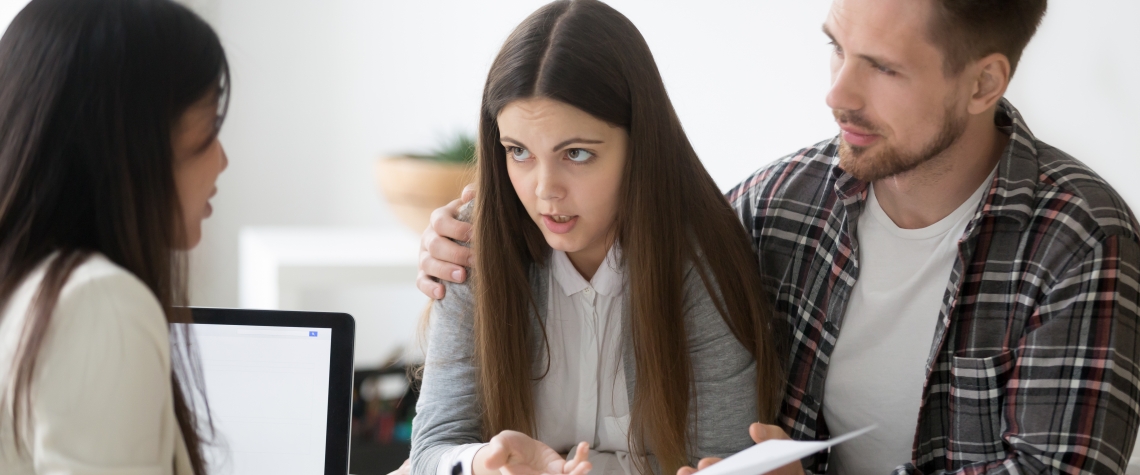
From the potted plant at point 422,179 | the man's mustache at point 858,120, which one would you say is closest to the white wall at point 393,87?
the potted plant at point 422,179

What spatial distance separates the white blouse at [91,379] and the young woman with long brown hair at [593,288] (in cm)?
54

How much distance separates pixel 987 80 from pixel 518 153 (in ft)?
2.17

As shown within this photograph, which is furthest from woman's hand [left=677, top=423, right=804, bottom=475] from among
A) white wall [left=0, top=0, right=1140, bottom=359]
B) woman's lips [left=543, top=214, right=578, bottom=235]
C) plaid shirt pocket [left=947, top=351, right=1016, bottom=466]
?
white wall [left=0, top=0, right=1140, bottom=359]

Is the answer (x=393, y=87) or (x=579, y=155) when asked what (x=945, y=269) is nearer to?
(x=579, y=155)

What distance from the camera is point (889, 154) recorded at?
130cm

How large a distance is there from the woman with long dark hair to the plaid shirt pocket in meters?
1.00

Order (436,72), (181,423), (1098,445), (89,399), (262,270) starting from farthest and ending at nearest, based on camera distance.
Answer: (436,72) < (262,270) < (1098,445) < (181,423) < (89,399)

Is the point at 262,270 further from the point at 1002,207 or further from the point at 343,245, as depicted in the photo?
the point at 1002,207

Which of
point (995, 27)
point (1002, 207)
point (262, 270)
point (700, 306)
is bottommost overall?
point (262, 270)

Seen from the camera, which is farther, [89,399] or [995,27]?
[995,27]

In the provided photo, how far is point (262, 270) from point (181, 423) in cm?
174

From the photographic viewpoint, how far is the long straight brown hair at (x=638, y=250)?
1.22 m

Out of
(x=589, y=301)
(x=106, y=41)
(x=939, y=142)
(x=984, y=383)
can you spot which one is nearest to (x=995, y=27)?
(x=939, y=142)

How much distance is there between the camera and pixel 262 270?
98.1 inches
